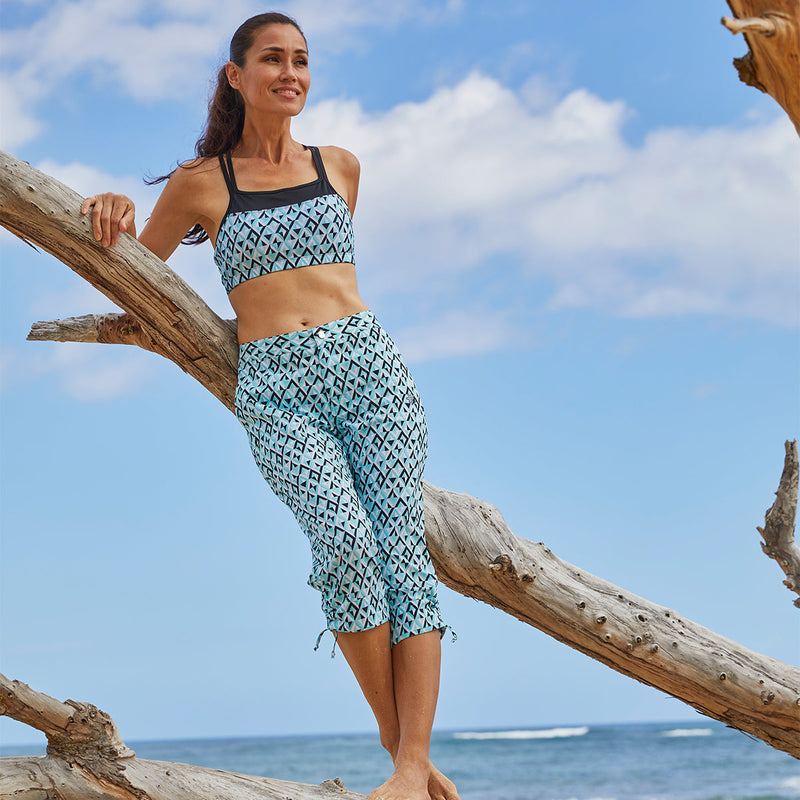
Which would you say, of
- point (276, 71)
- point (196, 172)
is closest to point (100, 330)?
point (196, 172)

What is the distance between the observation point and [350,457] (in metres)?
2.84

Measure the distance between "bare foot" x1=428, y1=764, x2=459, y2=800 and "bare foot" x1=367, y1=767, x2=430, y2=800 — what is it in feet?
0.36

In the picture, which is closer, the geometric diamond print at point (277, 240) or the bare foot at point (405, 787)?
the bare foot at point (405, 787)

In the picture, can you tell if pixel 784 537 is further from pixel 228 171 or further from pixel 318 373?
pixel 228 171

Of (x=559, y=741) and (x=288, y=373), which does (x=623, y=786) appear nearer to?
(x=559, y=741)

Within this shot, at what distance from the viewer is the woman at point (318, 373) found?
2.59 metres

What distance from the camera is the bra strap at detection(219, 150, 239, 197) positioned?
3006 millimetres

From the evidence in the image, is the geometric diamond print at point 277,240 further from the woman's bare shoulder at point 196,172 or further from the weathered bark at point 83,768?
the weathered bark at point 83,768

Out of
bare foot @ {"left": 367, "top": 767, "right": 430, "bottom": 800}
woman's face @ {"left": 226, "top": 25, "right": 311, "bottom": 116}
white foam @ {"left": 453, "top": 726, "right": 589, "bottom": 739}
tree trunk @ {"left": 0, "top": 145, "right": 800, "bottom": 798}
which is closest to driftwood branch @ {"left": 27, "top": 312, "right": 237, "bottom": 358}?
tree trunk @ {"left": 0, "top": 145, "right": 800, "bottom": 798}

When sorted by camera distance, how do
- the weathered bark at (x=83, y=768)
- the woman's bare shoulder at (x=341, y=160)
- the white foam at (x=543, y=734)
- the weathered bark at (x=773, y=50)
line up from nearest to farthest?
1. the weathered bark at (x=773, y=50)
2. the weathered bark at (x=83, y=768)
3. the woman's bare shoulder at (x=341, y=160)
4. the white foam at (x=543, y=734)

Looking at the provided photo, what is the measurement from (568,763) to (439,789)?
792 inches

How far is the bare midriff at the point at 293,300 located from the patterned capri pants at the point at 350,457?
0.04 meters

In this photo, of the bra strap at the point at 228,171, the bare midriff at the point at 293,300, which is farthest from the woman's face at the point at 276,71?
the bare midriff at the point at 293,300

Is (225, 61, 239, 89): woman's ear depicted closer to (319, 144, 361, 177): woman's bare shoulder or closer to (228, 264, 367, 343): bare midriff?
(319, 144, 361, 177): woman's bare shoulder
